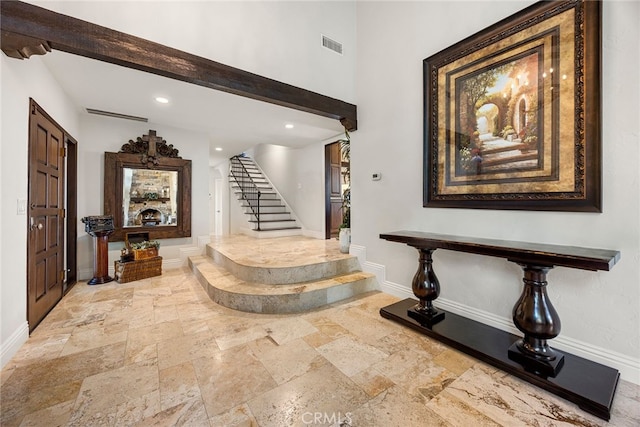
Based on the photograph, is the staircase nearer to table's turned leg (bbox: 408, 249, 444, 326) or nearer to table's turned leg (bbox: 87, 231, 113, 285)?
table's turned leg (bbox: 87, 231, 113, 285)

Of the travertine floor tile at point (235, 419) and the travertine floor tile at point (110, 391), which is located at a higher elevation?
the travertine floor tile at point (110, 391)

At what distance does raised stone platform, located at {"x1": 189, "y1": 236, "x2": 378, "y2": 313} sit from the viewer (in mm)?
2871

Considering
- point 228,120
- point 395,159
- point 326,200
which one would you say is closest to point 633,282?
point 395,159

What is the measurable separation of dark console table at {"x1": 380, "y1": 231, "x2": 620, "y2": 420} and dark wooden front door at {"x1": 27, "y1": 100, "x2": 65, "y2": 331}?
365 centimetres

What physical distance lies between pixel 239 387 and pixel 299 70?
133 inches

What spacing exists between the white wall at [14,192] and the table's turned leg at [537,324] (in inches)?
149

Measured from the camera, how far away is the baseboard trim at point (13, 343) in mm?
1890

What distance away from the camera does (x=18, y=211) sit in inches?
84.4

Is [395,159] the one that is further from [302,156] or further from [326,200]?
[302,156]

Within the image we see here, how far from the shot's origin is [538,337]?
182 centimetres

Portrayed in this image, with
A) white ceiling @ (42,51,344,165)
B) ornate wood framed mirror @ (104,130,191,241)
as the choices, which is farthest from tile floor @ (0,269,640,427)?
white ceiling @ (42,51,344,165)

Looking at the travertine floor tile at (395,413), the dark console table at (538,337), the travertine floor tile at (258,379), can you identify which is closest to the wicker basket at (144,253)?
the travertine floor tile at (258,379)

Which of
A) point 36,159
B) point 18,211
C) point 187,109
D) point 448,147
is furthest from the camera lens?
point 187,109
